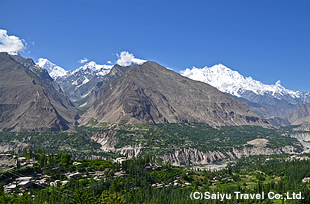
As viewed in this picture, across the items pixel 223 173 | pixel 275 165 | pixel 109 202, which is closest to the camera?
pixel 109 202

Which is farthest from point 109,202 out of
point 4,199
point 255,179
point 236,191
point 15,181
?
point 255,179

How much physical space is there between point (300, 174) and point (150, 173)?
→ 80165 millimetres

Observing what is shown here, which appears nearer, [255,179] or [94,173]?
[94,173]

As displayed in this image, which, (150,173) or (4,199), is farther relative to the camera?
(150,173)

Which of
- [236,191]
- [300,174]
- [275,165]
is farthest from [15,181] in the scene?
[275,165]

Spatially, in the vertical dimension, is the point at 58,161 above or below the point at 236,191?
above

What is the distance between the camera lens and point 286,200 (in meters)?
109

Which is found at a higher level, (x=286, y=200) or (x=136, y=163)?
(x=136, y=163)

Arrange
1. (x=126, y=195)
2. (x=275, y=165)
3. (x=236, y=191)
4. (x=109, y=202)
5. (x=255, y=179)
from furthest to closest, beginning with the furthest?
(x=275, y=165) < (x=255, y=179) < (x=236, y=191) < (x=126, y=195) < (x=109, y=202)

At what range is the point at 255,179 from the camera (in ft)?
516

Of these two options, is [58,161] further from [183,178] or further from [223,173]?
[223,173]

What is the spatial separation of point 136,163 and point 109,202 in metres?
79.7

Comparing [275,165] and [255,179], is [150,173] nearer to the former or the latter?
[255,179]

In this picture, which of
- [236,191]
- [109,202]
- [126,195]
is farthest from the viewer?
[236,191]
